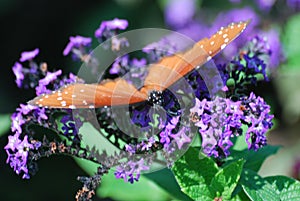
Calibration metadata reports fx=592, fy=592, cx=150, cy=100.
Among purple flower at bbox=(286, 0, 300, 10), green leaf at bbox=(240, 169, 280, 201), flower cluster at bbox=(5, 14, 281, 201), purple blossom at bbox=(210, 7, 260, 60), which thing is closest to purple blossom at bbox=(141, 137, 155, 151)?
flower cluster at bbox=(5, 14, 281, 201)

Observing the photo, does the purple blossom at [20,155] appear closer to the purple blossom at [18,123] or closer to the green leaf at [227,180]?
the purple blossom at [18,123]

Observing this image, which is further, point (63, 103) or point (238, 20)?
point (238, 20)

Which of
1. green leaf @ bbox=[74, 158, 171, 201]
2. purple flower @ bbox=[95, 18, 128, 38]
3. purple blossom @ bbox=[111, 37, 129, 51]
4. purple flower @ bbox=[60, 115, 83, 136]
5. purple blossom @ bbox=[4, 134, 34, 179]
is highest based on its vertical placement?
purple flower @ bbox=[95, 18, 128, 38]

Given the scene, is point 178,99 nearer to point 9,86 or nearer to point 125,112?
point 125,112

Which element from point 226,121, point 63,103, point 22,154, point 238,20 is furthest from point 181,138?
point 238,20

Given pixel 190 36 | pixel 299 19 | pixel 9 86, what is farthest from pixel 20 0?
pixel 299 19

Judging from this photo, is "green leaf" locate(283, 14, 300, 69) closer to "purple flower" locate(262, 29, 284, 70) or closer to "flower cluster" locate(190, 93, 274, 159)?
"purple flower" locate(262, 29, 284, 70)

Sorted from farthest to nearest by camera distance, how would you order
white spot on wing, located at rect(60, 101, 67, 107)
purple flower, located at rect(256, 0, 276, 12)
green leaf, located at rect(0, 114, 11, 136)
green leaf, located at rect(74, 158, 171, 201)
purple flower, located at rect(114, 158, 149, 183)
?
purple flower, located at rect(256, 0, 276, 12), green leaf, located at rect(0, 114, 11, 136), green leaf, located at rect(74, 158, 171, 201), purple flower, located at rect(114, 158, 149, 183), white spot on wing, located at rect(60, 101, 67, 107)

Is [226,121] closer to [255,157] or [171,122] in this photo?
[171,122]
